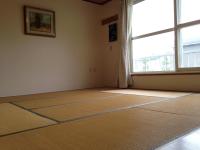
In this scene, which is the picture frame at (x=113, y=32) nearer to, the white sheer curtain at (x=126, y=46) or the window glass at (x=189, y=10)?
the white sheer curtain at (x=126, y=46)

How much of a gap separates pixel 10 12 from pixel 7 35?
0.49 m

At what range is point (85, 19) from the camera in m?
4.98

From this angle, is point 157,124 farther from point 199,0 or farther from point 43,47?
point 43,47

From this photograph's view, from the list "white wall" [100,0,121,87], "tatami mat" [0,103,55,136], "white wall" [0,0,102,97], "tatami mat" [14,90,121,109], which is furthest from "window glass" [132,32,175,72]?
"tatami mat" [0,103,55,136]

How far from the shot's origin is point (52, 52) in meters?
4.38

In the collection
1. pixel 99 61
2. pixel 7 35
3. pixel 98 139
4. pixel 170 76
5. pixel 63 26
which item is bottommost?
pixel 98 139

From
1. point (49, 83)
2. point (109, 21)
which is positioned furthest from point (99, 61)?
point (49, 83)

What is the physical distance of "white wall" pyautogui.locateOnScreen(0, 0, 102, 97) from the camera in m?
3.82

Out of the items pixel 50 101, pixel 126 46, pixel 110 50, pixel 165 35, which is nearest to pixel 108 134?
pixel 50 101

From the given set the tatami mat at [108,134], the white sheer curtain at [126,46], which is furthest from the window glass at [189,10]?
the tatami mat at [108,134]

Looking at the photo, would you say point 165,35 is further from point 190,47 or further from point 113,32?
point 113,32

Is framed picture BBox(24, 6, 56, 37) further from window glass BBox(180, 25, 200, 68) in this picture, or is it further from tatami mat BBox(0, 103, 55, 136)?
window glass BBox(180, 25, 200, 68)

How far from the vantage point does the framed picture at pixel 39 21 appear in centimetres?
402

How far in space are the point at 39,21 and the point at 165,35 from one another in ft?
9.14
